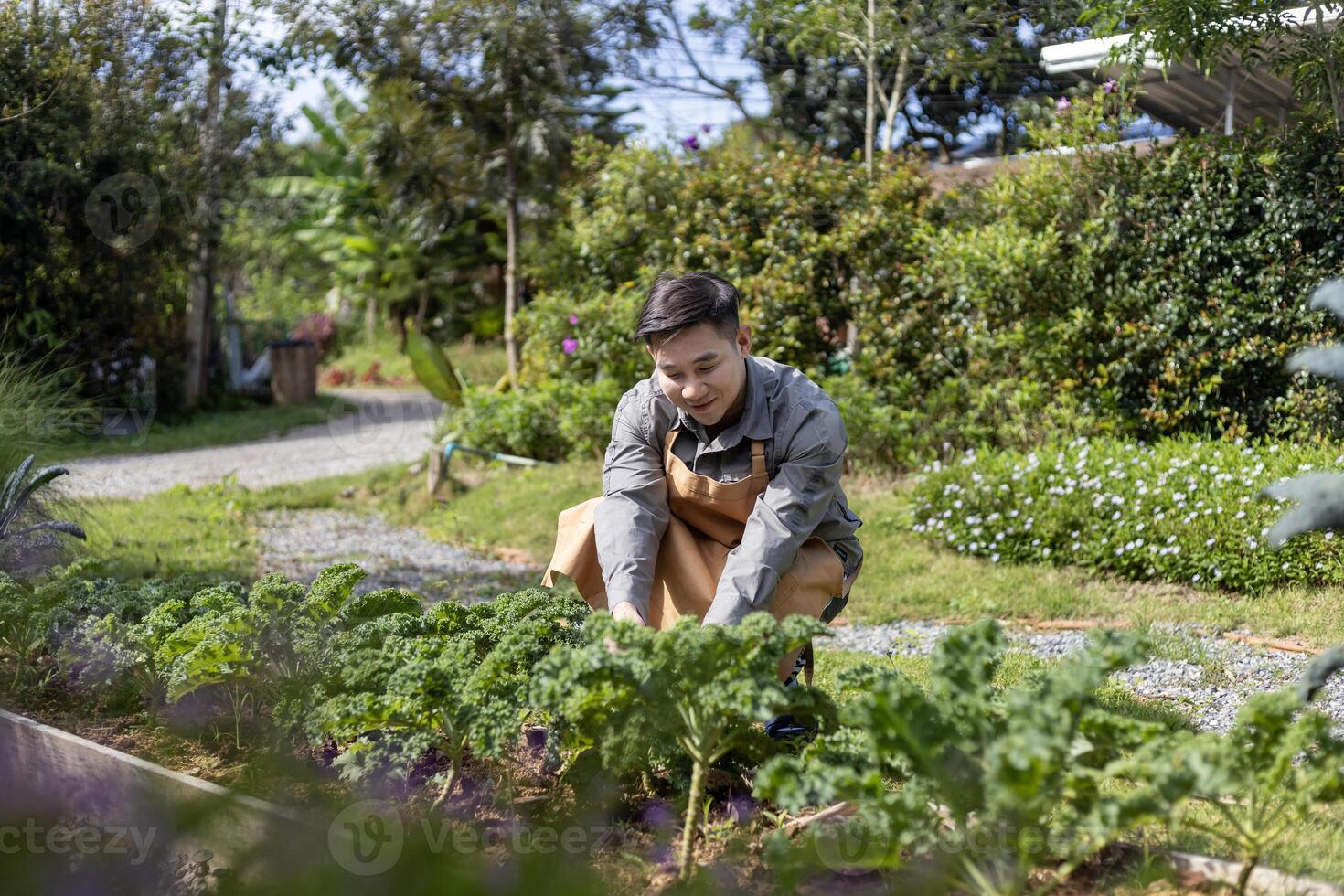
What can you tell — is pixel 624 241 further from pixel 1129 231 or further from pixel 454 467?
pixel 1129 231

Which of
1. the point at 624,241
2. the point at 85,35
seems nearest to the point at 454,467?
the point at 624,241

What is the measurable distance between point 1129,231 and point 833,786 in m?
5.91

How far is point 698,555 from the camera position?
3256mm

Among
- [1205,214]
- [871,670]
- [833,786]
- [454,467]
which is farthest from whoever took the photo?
[454,467]

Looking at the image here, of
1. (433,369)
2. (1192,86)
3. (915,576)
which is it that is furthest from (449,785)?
(433,369)

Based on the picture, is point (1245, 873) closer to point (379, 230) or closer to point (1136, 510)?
point (1136, 510)

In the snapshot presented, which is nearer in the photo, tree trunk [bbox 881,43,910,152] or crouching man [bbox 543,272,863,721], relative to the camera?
crouching man [bbox 543,272,863,721]

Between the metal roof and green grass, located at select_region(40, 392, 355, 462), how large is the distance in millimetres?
8484

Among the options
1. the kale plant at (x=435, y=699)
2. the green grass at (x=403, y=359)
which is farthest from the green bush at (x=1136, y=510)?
the green grass at (x=403, y=359)

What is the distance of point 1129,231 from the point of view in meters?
6.98

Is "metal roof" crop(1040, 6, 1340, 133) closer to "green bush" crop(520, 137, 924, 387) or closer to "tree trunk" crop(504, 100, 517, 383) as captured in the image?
"green bush" crop(520, 137, 924, 387)

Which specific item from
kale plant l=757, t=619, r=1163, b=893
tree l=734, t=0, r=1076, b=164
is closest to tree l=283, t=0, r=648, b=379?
tree l=734, t=0, r=1076, b=164

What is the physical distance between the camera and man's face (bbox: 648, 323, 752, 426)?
2.95 m

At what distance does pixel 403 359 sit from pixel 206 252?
6.37 m
